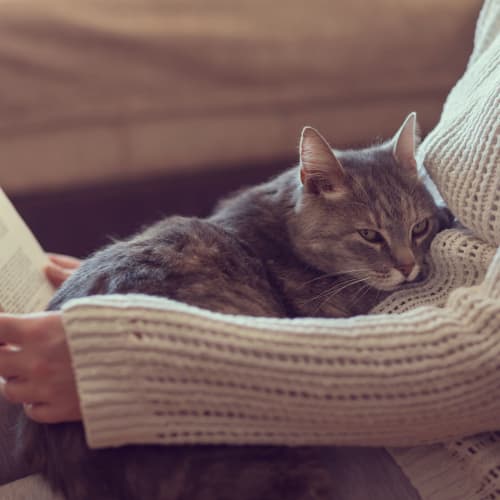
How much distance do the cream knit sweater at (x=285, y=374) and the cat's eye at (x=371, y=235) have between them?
0.33 m

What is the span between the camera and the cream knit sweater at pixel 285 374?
74 centimetres

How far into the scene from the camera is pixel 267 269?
3.77 feet

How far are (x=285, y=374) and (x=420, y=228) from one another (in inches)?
→ 21.8

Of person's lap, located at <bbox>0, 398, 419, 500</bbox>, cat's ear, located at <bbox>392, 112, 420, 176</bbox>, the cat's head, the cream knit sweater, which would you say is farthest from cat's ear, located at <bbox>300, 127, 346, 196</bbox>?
person's lap, located at <bbox>0, 398, 419, 500</bbox>

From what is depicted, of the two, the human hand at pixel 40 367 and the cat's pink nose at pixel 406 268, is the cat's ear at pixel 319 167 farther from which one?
the human hand at pixel 40 367

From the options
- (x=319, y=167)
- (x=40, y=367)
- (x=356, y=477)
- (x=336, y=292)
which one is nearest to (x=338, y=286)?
(x=336, y=292)

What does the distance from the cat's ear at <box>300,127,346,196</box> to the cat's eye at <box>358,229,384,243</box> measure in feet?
0.30

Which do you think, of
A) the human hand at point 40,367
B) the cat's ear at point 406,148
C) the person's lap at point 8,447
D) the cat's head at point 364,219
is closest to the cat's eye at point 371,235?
the cat's head at point 364,219

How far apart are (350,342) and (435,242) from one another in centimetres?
36

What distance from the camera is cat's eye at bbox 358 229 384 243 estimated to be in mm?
1151

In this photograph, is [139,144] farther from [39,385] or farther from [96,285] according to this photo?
[39,385]

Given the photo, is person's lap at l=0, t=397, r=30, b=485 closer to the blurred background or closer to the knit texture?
the knit texture

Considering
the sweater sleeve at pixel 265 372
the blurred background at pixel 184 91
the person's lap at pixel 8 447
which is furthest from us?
the blurred background at pixel 184 91

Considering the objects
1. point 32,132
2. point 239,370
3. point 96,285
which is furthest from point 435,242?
point 32,132
